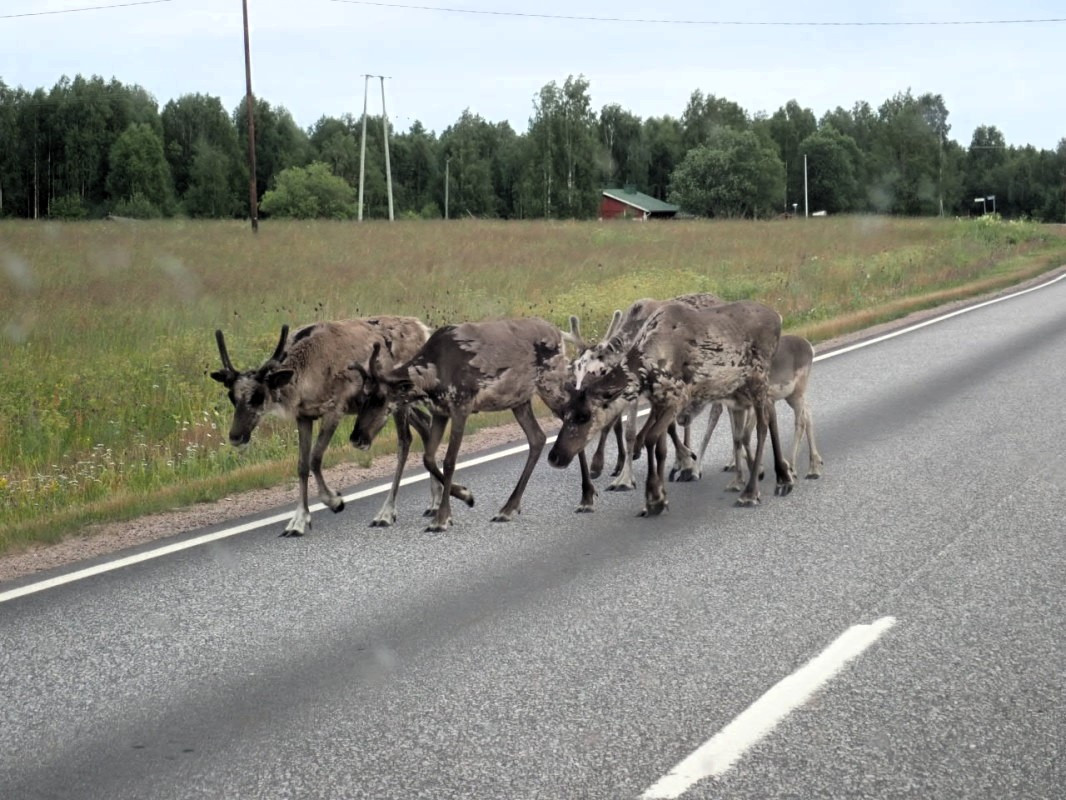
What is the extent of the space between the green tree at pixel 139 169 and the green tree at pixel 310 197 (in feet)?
72.2

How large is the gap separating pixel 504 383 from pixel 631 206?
402 feet

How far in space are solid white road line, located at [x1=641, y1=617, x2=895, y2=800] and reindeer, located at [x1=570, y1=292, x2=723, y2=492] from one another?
298 centimetres

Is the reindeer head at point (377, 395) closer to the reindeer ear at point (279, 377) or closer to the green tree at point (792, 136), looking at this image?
the reindeer ear at point (279, 377)

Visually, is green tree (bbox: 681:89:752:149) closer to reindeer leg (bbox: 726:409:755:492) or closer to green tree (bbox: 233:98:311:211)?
green tree (bbox: 233:98:311:211)

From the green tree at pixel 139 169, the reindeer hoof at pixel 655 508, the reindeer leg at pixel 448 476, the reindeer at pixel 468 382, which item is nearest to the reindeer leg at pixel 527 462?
the reindeer at pixel 468 382

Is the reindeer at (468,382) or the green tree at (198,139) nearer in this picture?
the reindeer at (468,382)

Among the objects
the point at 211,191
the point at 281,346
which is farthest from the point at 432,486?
the point at 211,191

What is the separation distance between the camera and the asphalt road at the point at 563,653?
4895 mm

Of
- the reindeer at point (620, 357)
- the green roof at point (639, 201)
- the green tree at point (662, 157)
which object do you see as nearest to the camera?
the reindeer at point (620, 357)

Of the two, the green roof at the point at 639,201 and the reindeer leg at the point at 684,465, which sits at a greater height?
the green roof at the point at 639,201

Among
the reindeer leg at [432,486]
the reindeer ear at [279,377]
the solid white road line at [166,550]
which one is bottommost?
the solid white road line at [166,550]

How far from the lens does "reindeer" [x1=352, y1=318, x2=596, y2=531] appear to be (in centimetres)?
887

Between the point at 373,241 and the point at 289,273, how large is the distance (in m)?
11.5

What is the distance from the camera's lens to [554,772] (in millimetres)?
4828
